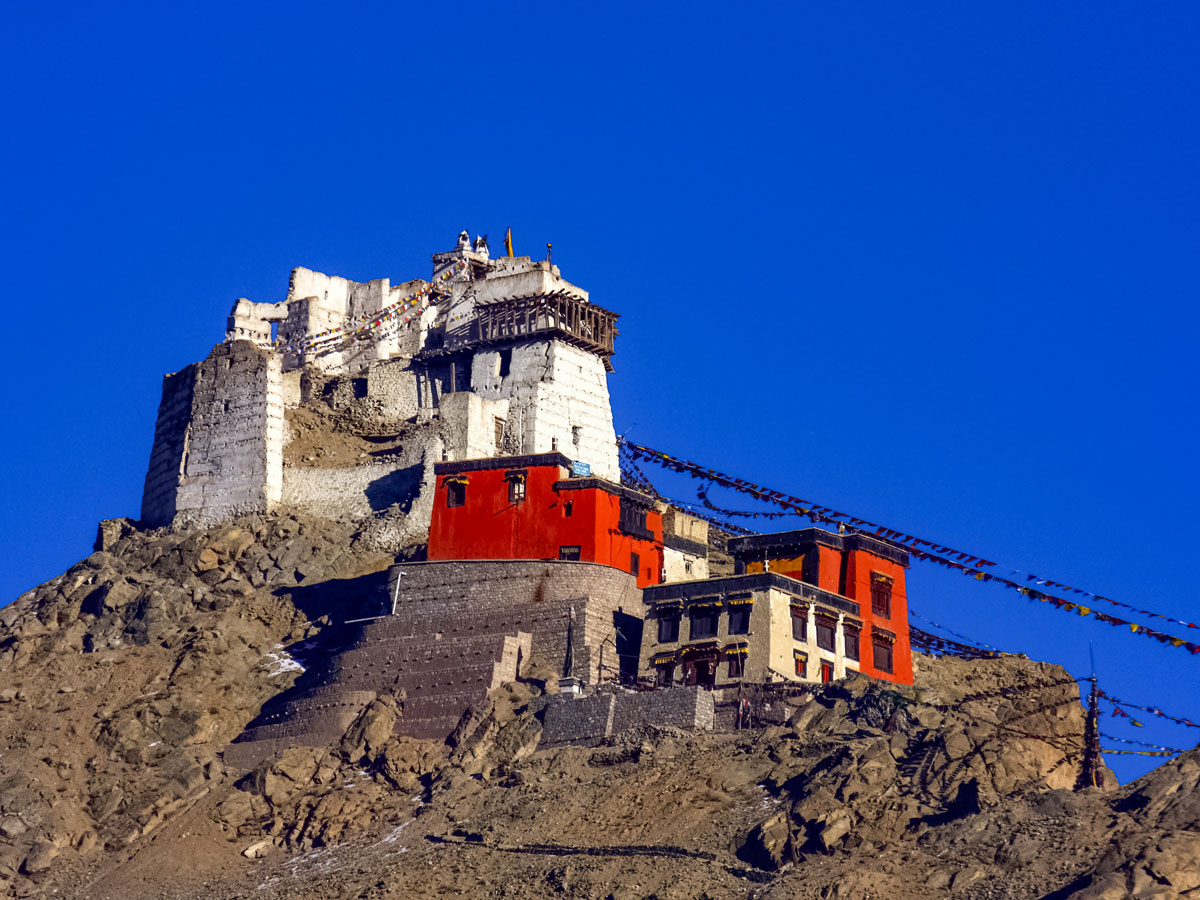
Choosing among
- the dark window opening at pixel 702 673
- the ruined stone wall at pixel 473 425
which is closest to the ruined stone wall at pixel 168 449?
the ruined stone wall at pixel 473 425

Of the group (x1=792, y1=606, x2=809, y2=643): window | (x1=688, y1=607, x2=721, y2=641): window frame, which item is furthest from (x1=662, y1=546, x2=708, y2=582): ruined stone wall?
(x1=792, y1=606, x2=809, y2=643): window

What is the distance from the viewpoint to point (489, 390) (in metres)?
94.4

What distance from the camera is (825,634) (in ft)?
251

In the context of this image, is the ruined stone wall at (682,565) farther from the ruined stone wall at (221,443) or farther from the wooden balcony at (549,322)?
the ruined stone wall at (221,443)

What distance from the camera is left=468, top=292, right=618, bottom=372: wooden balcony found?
94.5m

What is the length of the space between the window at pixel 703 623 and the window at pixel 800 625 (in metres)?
2.86

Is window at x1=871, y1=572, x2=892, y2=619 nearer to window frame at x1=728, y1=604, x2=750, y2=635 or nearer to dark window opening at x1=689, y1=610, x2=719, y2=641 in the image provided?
window frame at x1=728, y1=604, x2=750, y2=635

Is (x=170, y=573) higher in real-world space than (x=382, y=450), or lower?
lower

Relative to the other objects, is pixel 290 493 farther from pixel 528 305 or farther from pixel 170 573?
pixel 528 305

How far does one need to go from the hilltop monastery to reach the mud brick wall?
85mm

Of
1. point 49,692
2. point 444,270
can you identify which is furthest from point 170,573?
point 444,270

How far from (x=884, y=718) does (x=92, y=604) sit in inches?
1432

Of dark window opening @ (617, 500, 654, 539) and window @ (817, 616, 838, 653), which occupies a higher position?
dark window opening @ (617, 500, 654, 539)

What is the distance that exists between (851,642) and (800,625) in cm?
336
